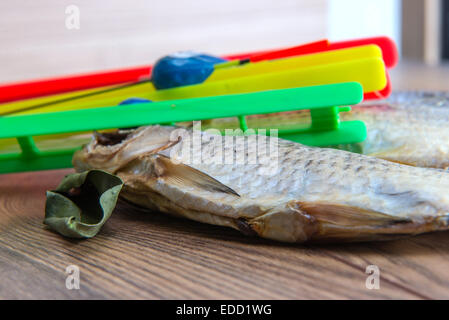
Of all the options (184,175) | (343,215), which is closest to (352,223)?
(343,215)

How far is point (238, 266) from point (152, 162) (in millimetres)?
224

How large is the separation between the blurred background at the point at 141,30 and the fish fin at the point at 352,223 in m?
2.07

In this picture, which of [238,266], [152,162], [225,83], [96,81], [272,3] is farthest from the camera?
[272,3]

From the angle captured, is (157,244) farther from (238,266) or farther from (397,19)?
(397,19)

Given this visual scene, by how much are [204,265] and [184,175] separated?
151 mm

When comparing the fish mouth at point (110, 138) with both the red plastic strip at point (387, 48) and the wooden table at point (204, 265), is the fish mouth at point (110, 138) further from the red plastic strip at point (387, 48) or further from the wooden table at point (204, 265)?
the red plastic strip at point (387, 48)

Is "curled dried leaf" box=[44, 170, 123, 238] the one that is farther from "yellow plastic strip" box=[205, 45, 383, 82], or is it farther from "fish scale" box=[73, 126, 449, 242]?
"yellow plastic strip" box=[205, 45, 383, 82]

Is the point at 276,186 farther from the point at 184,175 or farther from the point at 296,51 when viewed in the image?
the point at 296,51

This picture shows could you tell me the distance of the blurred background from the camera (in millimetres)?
2652

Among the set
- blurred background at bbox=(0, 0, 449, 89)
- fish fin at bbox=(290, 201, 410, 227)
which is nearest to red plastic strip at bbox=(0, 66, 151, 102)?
fish fin at bbox=(290, 201, 410, 227)

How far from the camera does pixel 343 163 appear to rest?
710mm

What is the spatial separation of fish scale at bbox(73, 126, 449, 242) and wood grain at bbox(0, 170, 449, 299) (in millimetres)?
27

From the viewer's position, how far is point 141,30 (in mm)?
2920
